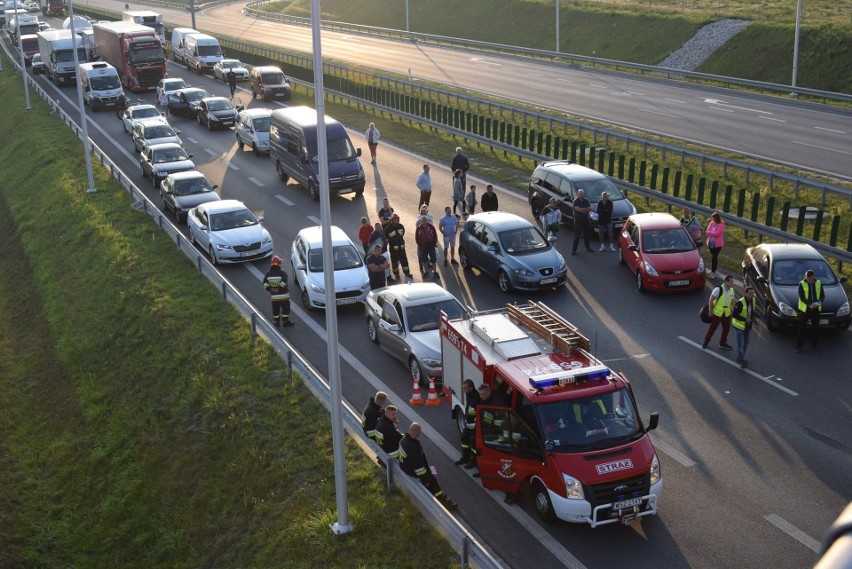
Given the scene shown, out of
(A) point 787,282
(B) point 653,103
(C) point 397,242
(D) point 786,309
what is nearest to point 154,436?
(C) point 397,242

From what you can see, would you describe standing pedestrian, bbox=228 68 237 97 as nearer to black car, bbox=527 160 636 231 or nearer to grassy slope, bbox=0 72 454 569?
grassy slope, bbox=0 72 454 569

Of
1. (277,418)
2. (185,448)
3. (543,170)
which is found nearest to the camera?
Result: (277,418)

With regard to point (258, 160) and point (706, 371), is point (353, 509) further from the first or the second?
point (258, 160)

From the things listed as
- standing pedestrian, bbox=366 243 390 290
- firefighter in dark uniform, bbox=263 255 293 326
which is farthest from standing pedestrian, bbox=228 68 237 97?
firefighter in dark uniform, bbox=263 255 293 326

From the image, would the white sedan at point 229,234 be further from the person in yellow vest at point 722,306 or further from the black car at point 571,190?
the person in yellow vest at point 722,306

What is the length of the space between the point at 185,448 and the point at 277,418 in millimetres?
2421

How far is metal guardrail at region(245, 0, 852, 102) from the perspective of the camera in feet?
146

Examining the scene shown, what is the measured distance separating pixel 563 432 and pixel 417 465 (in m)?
1.93

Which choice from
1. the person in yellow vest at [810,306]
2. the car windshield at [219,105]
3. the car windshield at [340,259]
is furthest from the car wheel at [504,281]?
the car windshield at [219,105]

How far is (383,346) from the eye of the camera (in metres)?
18.8

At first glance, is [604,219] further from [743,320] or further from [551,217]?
[743,320]

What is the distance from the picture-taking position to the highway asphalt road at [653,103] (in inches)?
1344

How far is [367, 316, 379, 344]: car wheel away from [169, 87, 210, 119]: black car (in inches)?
1132

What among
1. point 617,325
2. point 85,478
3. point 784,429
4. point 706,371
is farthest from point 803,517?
point 85,478
